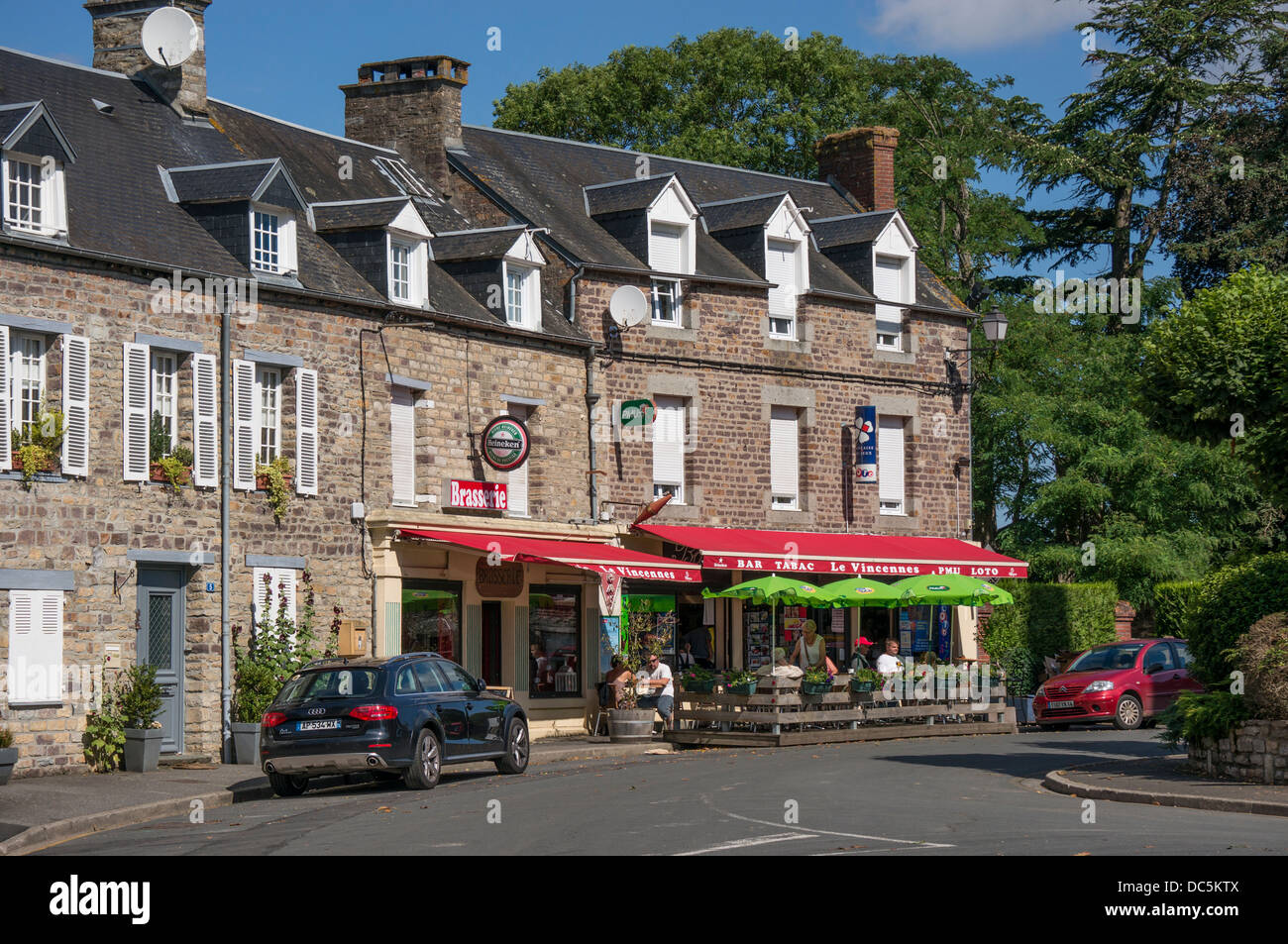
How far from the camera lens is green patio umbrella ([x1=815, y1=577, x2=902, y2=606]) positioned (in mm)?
29766

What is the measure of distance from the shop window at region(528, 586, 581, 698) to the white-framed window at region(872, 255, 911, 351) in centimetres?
911

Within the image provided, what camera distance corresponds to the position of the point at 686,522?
3133 cm

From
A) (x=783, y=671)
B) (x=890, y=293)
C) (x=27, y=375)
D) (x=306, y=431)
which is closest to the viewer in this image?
(x=27, y=375)

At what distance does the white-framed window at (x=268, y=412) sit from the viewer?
2447 cm

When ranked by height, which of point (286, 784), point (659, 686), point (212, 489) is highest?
point (212, 489)

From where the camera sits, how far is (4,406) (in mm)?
21094

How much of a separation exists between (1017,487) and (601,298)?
14.7 meters

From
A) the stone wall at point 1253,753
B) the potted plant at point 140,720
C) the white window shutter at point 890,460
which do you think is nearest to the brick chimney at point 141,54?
the potted plant at point 140,720

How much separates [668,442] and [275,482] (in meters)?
9.02

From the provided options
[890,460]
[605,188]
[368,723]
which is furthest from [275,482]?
[890,460]

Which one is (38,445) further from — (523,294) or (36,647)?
(523,294)

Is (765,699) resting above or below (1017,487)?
below
